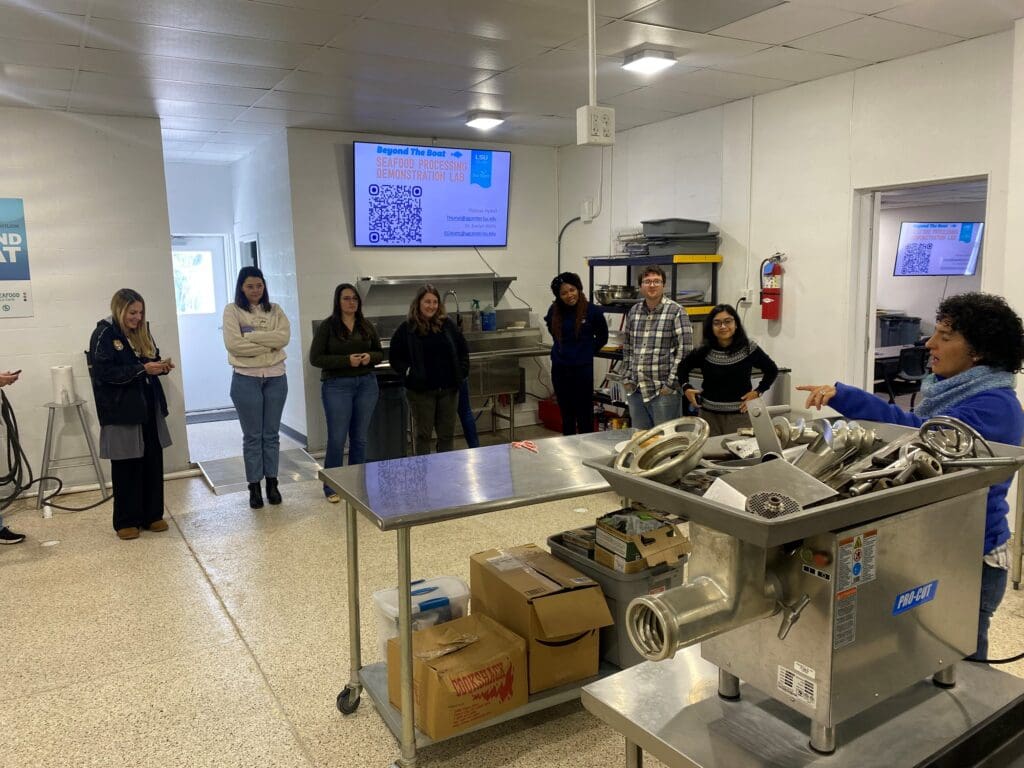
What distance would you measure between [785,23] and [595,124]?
3.67 feet

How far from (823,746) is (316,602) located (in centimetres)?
266

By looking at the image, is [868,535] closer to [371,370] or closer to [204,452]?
[371,370]

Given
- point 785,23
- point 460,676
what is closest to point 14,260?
point 460,676

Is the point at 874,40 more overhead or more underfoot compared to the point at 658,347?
more overhead

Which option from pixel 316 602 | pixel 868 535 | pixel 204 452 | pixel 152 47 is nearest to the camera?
pixel 868 535

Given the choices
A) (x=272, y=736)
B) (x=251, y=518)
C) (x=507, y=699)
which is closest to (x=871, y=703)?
(x=507, y=699)

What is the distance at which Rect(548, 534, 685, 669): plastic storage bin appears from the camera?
2480 mm

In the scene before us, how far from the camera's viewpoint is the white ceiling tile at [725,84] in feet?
14.8

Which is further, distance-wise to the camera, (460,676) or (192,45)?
(192,45)

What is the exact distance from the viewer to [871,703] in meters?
1.09

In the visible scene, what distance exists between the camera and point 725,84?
471 cm

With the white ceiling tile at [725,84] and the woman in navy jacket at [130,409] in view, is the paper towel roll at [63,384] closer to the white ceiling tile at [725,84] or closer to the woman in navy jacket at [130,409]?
the woman in navy jacket at [130,409]

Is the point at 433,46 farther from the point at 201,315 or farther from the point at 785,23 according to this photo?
the point at 201,315

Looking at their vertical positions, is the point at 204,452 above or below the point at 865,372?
below
